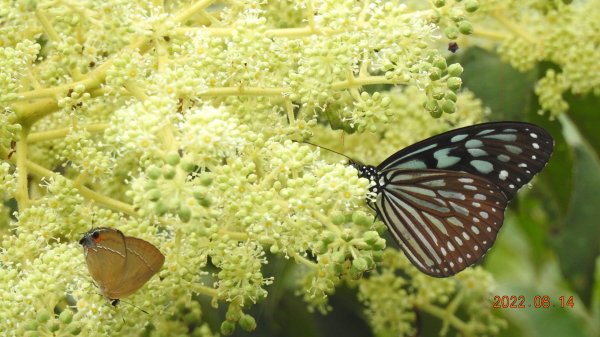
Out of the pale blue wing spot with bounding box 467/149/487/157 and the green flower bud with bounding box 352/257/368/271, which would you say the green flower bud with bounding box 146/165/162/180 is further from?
the pale blue wing spot with bounding box 467/149/487/157

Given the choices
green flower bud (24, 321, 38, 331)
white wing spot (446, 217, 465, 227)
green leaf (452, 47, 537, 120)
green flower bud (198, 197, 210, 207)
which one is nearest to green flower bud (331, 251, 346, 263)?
green flower bud (198, 197, 210, 207)

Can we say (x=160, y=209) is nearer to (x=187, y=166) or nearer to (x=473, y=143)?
(x=187, y=166)

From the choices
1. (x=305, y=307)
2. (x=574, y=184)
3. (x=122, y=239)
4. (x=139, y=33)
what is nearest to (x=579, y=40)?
(x=574, y=184)

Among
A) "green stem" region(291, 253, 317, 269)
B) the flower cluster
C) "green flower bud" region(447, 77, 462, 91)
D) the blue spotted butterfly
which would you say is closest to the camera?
the flower cluster

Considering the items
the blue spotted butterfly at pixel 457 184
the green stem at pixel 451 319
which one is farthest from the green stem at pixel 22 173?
the green stem at pixel 451 319

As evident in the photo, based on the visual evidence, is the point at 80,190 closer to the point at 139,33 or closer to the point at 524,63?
the point at 139,33

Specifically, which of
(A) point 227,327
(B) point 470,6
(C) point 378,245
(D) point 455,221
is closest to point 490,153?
(D) point 455,221

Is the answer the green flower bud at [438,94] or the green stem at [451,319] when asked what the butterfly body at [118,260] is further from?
the green stem at [451,319]
